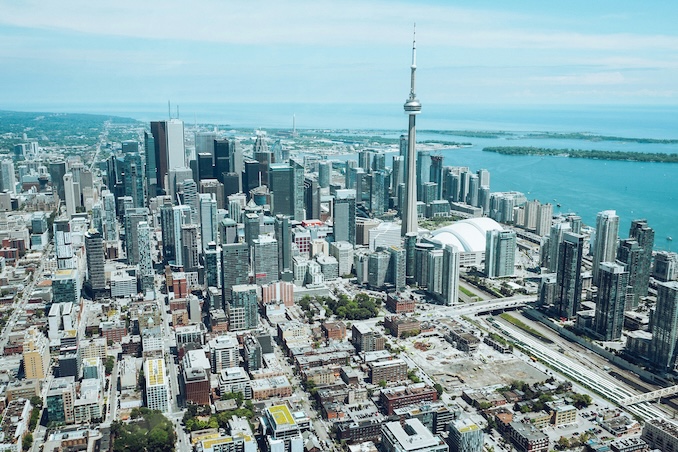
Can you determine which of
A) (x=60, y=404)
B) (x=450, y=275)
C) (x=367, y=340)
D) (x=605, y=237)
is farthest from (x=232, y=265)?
(x=605, y=237)

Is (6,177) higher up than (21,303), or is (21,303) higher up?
(6,177)

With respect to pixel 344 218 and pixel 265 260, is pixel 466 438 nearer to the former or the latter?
pixel 265 260

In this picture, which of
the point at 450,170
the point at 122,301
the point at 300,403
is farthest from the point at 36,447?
the point at 450,170

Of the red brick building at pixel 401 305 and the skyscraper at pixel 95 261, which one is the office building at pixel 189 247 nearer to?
the skyscraper at pixel 95 261

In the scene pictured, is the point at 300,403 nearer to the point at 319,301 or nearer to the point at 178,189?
the point at 319,301

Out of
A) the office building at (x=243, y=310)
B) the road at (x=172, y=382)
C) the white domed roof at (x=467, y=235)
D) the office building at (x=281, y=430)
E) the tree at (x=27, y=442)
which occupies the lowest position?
the tree at (x=27, y=442)

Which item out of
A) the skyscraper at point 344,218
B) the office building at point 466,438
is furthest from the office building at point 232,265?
the office building at point 466,438
